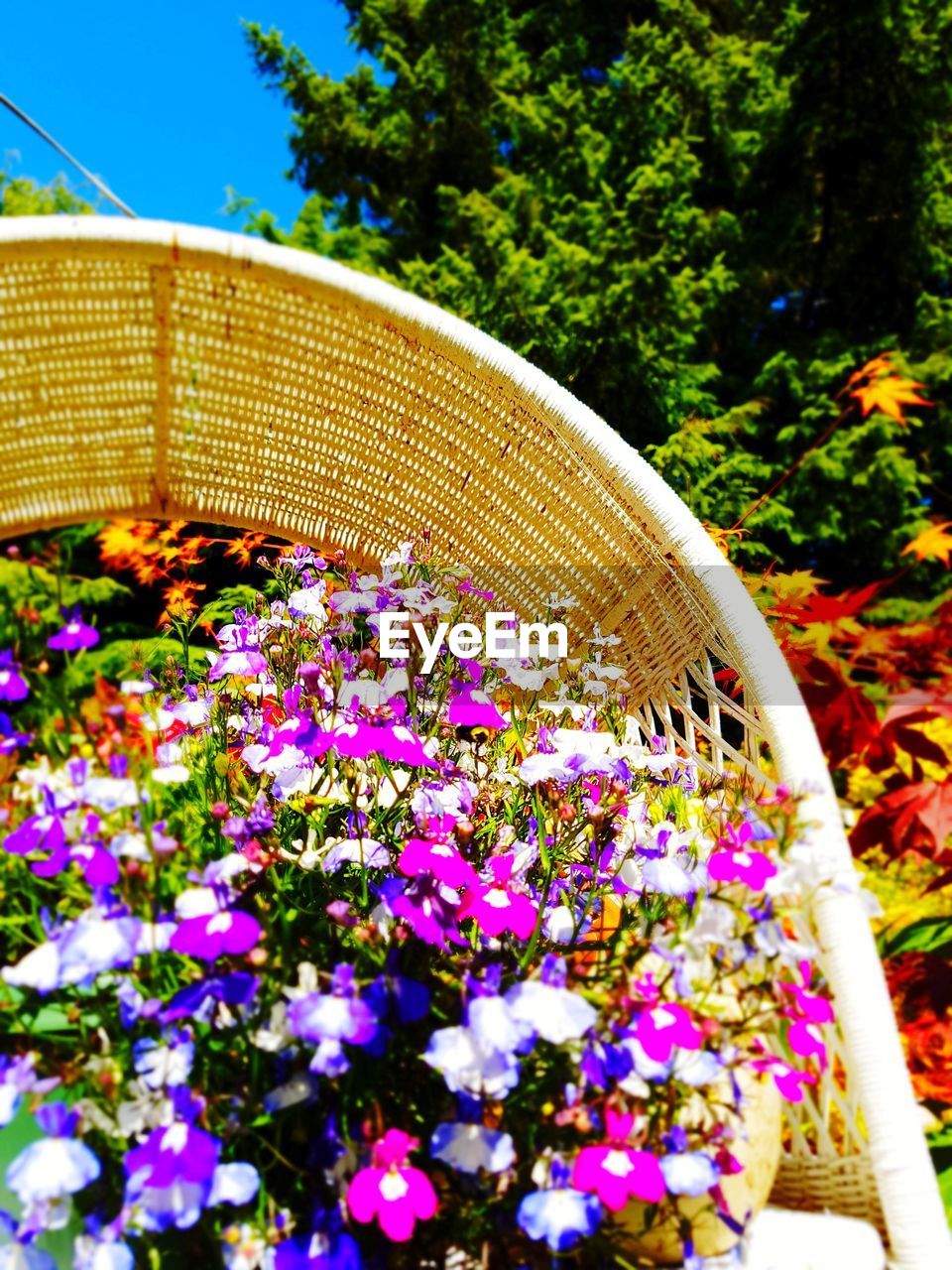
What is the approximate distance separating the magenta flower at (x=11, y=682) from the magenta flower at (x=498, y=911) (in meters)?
0.36

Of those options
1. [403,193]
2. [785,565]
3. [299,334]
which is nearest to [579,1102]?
[299,334]

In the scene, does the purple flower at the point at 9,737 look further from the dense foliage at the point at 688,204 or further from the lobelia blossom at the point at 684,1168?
the dense foliage at the point at 688,204

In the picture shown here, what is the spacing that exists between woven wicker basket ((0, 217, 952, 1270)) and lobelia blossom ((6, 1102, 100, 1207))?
50 cm

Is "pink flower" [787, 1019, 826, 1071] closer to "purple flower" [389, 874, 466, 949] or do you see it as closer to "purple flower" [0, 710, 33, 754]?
"purple flower" [389, 874, 466, 949]

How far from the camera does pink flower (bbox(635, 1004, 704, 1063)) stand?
510mm

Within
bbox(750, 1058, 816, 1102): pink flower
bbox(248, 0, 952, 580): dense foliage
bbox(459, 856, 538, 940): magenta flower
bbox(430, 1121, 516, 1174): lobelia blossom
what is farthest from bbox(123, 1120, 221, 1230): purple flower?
bbox(248, 0, 952, 580): dense foliage

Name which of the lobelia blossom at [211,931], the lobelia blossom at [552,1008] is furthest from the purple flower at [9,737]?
the lobelia blossom at [552,1008]

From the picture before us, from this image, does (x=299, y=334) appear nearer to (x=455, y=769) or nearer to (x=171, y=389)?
(x=171, y=389)

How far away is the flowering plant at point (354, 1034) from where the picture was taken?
0.49m

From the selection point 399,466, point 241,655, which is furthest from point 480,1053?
point 399,466

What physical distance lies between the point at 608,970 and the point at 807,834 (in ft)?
0.59

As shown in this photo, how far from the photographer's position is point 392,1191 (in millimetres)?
479

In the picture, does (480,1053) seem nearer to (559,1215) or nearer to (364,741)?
(559,1215)

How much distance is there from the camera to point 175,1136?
0.48 meters
